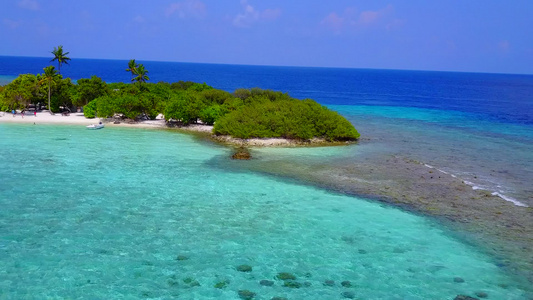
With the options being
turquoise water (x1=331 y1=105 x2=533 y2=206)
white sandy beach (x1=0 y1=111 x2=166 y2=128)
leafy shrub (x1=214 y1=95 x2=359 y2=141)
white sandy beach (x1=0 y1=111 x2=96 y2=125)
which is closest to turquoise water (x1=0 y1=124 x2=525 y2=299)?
turquoise water (x1=331 y1=105 x2=533 y2=206)

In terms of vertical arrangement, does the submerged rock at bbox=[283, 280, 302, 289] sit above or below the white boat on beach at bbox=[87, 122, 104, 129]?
below

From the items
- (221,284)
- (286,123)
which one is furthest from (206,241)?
(286,123)

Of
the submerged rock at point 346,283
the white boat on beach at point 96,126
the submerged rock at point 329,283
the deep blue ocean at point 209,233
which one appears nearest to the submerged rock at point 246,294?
the deep blue ocean at point 209,233

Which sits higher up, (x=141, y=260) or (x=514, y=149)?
(x=514, y=149)

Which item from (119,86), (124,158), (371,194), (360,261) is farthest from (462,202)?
(119,86)

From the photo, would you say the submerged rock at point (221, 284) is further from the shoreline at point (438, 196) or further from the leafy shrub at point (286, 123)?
the leafy shrub at point (286, 123)

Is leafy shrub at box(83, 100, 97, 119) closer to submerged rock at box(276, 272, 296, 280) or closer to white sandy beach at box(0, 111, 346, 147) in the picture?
white sandy beach at box(0, 111, 346, 147)

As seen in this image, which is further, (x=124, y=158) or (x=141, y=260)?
(x=124, y=158)

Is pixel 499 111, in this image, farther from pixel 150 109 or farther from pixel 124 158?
pixel 124 158
